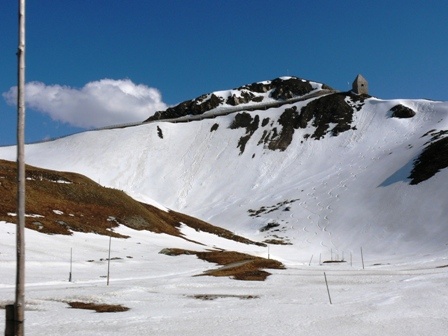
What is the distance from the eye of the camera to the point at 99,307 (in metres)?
20.0

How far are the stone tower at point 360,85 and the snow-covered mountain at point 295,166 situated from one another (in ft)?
15.5

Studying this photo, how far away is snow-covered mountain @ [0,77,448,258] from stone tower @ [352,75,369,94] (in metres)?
4.72

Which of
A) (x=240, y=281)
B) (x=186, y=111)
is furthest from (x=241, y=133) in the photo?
(x=240, y=281)

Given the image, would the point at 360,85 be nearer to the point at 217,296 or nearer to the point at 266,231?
the point at 266,231

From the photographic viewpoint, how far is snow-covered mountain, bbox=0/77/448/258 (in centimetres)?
8144

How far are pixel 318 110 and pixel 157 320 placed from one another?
151 metres

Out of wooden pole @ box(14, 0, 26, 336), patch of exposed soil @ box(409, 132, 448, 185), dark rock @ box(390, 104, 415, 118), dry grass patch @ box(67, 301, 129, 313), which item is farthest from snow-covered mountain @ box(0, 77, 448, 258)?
wooden pole @ box(14, 0, 26, 336)

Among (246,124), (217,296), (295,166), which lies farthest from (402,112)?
(217,296)

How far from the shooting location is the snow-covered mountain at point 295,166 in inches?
3206

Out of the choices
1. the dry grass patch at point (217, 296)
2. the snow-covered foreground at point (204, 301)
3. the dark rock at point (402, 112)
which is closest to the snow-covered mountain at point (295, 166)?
the dark rock at point (402, 112)

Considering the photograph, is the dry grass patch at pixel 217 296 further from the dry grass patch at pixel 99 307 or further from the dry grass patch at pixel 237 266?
the dry grass patch at pixel 237 266

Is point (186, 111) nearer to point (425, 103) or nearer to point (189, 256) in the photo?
point (425, 103)

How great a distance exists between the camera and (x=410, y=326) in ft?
51.0

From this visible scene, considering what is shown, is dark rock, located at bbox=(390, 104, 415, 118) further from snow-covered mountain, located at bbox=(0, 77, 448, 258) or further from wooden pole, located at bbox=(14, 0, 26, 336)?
wooden pole, located at bbox=(14, 0, 26, 336)
